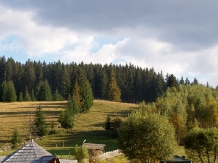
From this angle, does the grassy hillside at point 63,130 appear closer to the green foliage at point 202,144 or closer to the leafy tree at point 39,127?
the leafy tree at point 39,127

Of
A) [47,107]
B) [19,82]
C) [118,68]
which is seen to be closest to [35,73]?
[19,82]

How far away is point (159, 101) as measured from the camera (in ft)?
257

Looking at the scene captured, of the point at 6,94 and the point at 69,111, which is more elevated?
the point at 6,94

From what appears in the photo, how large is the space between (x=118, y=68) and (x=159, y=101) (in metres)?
99.1

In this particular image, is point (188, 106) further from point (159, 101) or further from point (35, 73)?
point (35, 73)

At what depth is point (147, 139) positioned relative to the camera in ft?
132

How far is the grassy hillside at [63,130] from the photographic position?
230 feet

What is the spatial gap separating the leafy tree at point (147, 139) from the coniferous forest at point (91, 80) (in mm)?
98148

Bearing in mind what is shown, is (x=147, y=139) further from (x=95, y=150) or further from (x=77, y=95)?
(x=77, y=95)

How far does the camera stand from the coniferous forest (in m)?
Result: 148

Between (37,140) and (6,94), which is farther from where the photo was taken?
(6,94)

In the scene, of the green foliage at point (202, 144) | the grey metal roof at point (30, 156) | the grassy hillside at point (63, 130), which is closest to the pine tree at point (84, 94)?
the grassy hillside at point (63, 130)

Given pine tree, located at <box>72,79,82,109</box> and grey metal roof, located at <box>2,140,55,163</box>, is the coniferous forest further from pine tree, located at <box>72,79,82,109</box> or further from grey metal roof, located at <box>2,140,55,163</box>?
grey metal roof, located at <box>2,140,55,163</box>

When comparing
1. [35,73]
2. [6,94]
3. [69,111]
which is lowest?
[69,111]
